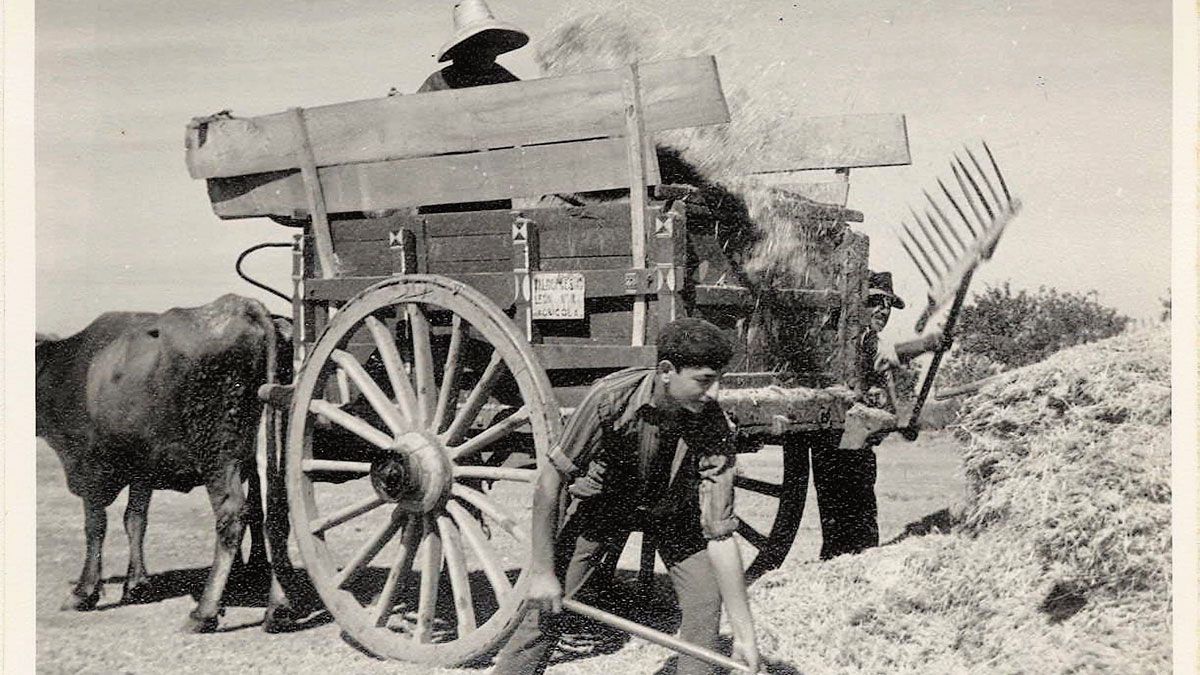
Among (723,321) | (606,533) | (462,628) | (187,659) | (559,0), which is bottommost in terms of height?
(187,659)

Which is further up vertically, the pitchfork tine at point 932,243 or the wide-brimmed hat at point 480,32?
the wide-brimmed hat at point 480,32

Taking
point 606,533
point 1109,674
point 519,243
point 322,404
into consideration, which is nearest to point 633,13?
point 519,243

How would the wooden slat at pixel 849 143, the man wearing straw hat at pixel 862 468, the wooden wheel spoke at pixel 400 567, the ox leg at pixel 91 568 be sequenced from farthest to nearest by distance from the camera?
1. the ox leg at pixel 91 568
2. the man wearing straw hat at pixel 862 468
3. the wooden slat at pixel 849 143
4. the wooden wheel spoke at pixel 400 567

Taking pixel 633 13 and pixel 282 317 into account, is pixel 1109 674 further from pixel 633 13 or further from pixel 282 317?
pixel 282 317

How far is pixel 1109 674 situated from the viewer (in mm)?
3711

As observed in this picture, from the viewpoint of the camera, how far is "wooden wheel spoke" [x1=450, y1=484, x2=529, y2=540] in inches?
179

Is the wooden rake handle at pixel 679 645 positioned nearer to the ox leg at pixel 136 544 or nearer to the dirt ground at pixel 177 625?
the dirt ground at pixel 177 625

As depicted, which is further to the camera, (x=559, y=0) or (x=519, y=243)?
(x=559, y=0)

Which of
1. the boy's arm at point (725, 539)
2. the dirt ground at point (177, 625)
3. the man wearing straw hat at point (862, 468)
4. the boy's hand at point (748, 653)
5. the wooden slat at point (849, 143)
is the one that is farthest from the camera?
the man wearing straw hat at point (862, 468)

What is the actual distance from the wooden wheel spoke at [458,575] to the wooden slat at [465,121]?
1.63 m

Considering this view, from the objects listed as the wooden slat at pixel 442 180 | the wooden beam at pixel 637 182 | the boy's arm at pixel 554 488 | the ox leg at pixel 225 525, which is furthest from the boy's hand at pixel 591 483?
the ox leg at pixel 225 525

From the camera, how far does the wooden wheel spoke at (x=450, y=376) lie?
467 cm

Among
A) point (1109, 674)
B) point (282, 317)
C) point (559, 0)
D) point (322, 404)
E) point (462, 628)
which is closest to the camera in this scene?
point (1109, 674)

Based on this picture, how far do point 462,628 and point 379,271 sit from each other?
1.66 m
